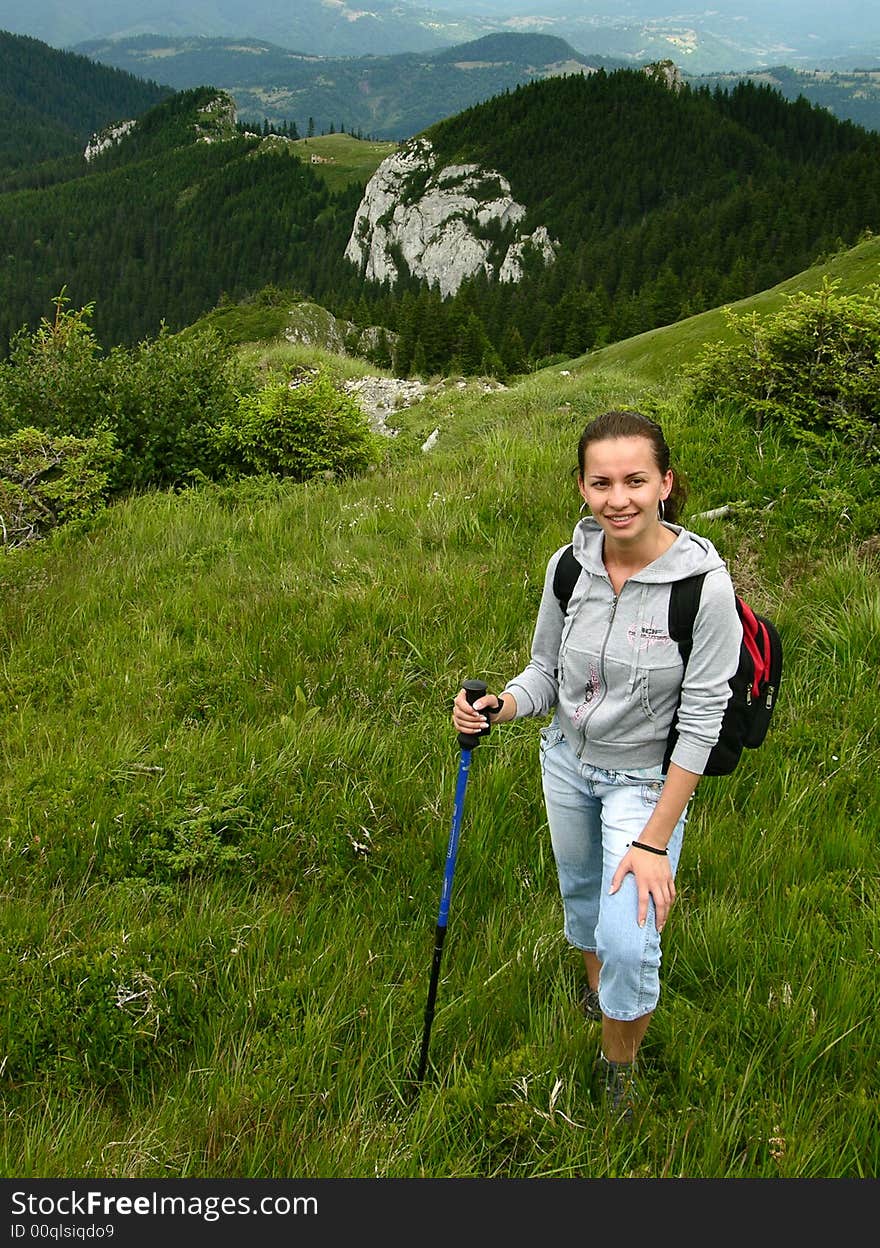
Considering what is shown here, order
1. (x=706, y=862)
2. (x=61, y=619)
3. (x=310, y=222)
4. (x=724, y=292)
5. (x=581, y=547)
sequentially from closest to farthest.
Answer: (x=581, y=547) → (x=706, y=862) → (x=61, y=619) → (x=724, y=292) → (x=310, y=222)

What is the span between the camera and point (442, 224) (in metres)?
138

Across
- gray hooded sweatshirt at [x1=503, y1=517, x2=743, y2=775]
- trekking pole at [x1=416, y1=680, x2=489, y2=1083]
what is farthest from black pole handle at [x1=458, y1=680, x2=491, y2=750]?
gray hooded sweatshirt at [x1=503, y1=517, x2=743, y2=775]

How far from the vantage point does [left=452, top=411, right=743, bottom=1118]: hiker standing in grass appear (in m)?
2.37

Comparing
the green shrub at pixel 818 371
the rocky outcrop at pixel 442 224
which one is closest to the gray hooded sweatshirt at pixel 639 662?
the green shrub at pixel 818 371

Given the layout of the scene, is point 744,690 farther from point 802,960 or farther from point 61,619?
point 61,619

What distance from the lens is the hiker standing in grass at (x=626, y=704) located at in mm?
2371

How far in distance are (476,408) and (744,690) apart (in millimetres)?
13609

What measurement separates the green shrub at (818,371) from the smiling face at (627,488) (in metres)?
5.30

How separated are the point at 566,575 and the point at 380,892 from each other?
1678mm

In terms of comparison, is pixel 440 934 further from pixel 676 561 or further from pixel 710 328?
pixel 710 328

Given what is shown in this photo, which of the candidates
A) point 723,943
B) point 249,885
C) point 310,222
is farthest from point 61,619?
point 310,222

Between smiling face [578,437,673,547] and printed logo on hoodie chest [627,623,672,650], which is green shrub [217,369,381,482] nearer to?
smiling face [578,437,673,547]

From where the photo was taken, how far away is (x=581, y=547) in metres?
2.67

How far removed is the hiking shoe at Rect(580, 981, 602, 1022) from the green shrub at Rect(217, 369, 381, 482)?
28.3ft
